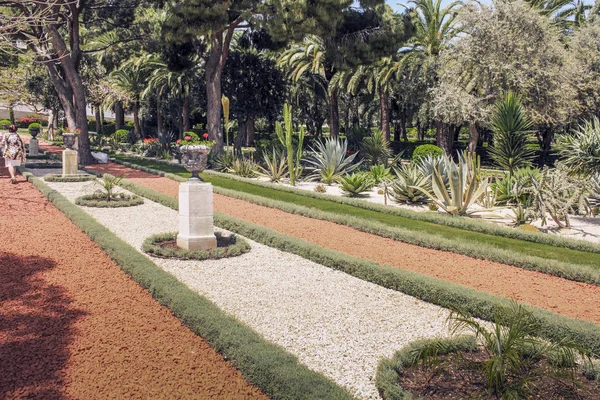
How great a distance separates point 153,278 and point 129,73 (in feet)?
124

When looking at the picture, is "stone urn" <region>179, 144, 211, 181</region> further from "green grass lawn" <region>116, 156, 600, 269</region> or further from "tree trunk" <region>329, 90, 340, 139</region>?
"tree trunk" <region>329, 90, 340, 139</region>

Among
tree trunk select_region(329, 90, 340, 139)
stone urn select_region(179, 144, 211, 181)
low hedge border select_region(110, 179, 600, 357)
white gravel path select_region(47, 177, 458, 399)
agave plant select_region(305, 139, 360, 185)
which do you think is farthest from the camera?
tree trunk select_region(329, 90, 340, 139)

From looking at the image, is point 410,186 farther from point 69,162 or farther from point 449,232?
point 69,162

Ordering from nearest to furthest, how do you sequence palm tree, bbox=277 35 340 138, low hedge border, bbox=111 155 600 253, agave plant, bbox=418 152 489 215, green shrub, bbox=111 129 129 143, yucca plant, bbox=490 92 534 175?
low hedge border, bbox=111 155 600 253 → yucca plant, bbox=490 92 534 175 → agave plant, bbox=418 152 489 215 → palm tree, bbox=277 35 340 138 → green shrub, bbox=111 129 129 143

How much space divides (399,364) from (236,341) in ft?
4.52

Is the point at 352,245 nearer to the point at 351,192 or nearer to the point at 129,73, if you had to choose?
the point at 351,192

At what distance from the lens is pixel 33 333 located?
15.3ft

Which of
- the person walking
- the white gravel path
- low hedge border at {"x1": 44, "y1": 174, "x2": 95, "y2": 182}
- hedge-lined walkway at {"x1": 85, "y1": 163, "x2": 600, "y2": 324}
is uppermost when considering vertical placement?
the person walking

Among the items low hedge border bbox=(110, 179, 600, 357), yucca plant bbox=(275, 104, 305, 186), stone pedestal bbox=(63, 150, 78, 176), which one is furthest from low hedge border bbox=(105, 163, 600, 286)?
stone pedestal bbox=(63, 150, 78, 176)

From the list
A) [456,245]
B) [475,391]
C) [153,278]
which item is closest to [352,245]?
[456,245]

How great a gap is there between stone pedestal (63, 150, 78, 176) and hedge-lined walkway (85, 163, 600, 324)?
803cm

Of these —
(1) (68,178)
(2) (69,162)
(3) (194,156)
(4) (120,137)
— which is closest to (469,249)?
(3) (194,156)

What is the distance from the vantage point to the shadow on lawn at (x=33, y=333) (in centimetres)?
380

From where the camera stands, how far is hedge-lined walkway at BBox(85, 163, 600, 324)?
6121mm
